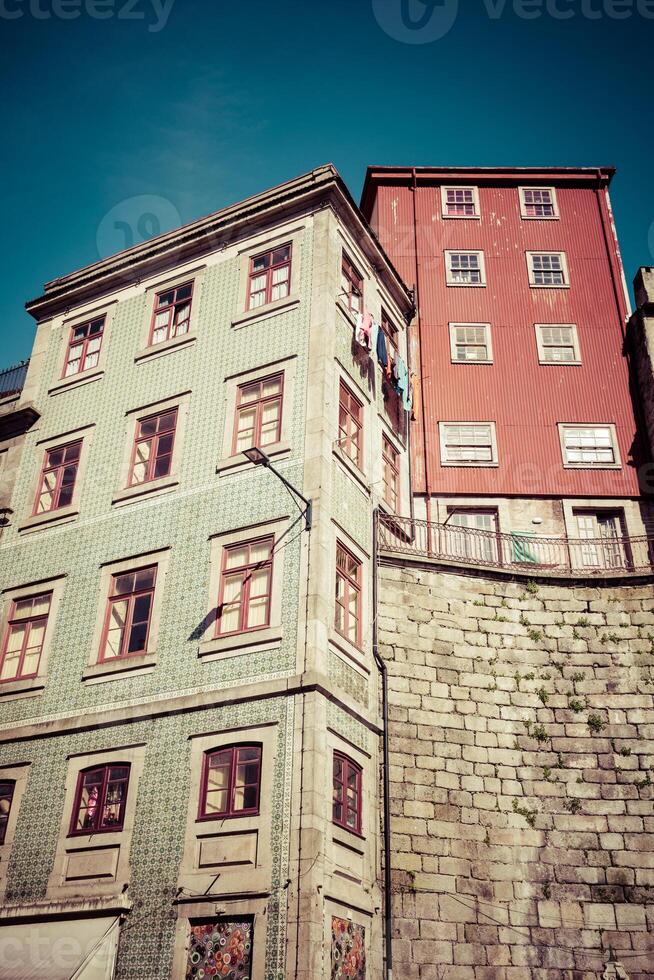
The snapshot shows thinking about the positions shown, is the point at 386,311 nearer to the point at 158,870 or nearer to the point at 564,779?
the point at 564,779

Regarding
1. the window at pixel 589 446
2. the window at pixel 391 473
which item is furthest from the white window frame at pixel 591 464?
the window at pixel 391 473

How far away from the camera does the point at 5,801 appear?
18.0 m

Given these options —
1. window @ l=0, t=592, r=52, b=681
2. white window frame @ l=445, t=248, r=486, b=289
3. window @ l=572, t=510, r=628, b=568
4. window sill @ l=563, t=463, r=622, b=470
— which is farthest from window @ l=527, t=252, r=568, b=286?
window @ l=0, t=592, r=52, b=681

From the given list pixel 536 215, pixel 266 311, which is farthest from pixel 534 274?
pixel 266 311

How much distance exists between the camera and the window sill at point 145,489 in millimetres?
20203

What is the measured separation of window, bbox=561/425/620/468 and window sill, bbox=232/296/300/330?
10.4 m

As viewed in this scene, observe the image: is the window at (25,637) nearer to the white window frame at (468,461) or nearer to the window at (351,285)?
the window at (351,285)

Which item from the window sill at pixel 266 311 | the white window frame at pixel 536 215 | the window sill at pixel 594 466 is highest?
the white window frame at pixel 536 215

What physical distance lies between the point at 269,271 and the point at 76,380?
5.99 m

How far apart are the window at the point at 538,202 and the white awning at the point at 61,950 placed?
87.6 feet

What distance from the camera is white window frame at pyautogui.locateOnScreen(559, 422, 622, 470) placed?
2711cm

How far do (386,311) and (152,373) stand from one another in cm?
729

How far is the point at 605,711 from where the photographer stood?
766 inches

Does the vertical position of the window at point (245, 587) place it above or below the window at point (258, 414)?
below
